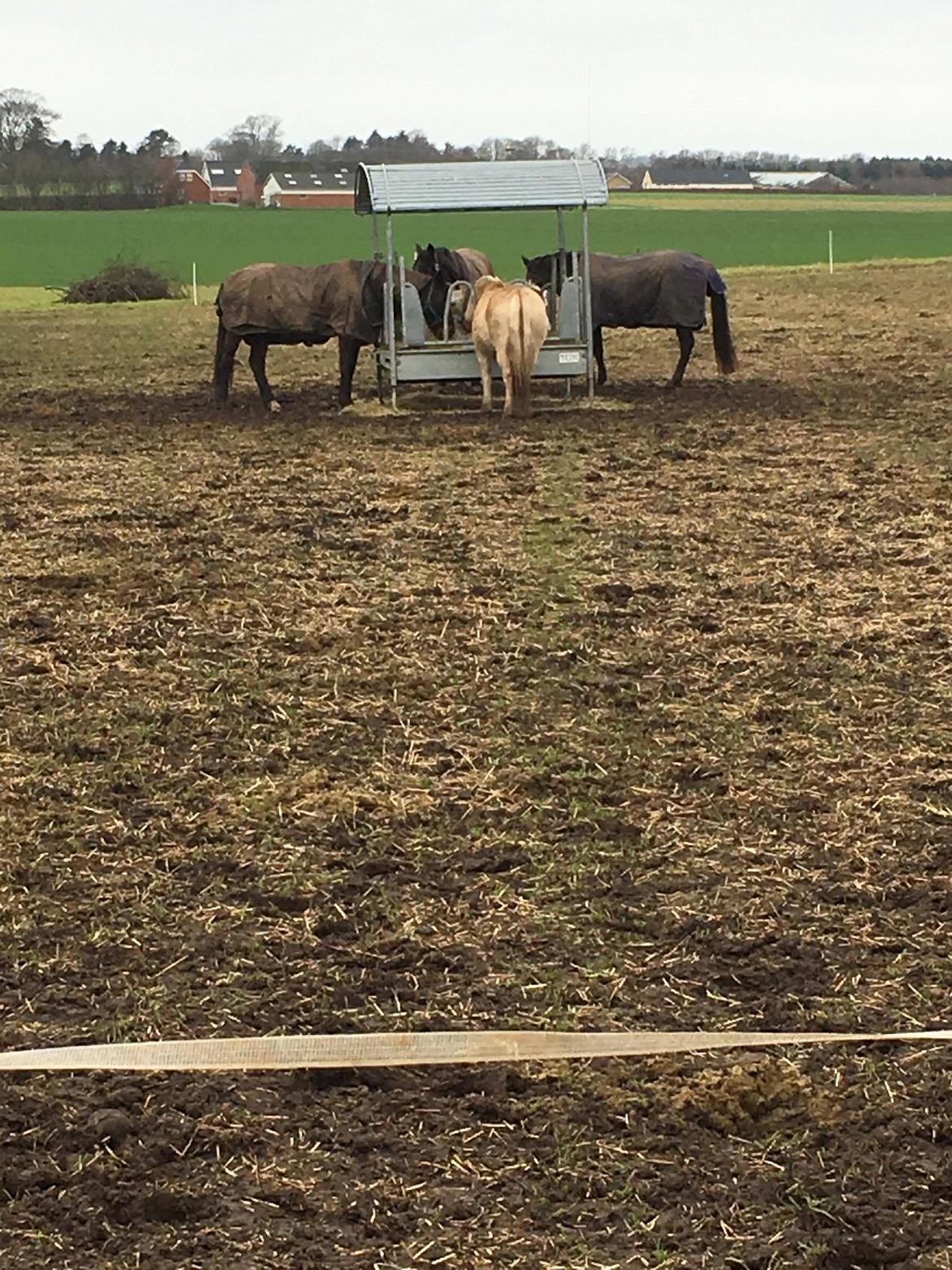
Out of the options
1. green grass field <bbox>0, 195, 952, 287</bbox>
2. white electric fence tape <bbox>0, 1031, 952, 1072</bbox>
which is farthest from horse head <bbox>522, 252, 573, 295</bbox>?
green grass field <bbox>0, 195, 952, 287</bbox>

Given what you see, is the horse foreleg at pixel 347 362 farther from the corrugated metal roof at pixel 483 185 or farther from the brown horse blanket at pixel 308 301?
the corrugated metal roof at pixel 483 185

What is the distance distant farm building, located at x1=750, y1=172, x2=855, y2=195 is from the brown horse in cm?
8737

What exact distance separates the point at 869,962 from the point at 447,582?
4.00 m

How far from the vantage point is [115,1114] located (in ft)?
10.1

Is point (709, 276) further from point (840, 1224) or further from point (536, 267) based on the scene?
point (840, 1224)

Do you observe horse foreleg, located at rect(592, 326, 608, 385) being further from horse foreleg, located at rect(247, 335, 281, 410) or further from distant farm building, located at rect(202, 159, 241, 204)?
distant farm building, located at rect(202, 159, 241, 204)

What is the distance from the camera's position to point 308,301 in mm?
13109

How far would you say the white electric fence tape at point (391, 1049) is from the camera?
10.6 ft

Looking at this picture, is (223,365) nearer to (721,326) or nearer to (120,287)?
(721,326)

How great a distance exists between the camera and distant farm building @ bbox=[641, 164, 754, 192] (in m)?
98.4

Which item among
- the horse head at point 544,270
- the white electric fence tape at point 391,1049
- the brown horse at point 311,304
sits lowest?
the white electric fence tape at point 391,1049

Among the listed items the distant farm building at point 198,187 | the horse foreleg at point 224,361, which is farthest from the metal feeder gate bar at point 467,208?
the distant farm building at point 198,187

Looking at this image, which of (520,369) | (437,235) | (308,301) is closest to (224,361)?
(308,301)

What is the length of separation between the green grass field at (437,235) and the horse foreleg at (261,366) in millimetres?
18725
